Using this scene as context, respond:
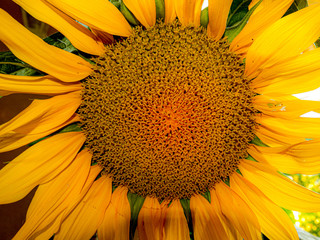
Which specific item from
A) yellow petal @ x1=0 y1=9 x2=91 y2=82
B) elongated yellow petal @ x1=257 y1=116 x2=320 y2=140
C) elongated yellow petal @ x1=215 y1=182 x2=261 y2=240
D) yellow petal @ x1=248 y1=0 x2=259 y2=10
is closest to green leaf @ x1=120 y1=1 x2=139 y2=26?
yellow petal @ x1=0 y1=9 x2=91 y2=82

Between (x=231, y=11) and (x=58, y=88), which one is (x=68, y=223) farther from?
(x=231, y=11)

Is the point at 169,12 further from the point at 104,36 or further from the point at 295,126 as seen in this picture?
the point at 295,126

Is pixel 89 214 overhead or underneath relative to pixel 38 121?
underneath

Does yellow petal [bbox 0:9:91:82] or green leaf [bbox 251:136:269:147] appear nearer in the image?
yellow petal [bbox 0:9:91:82]

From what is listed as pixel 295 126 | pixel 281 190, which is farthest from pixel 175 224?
pixel 295 126

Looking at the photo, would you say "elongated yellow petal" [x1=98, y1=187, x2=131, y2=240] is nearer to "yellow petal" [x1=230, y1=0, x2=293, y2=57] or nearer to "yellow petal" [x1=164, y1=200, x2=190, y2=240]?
"yellow petal" [x1=164, y1=200, x2=190, y2=240]

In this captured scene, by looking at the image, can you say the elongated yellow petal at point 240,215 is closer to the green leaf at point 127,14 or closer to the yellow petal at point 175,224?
the yellow petal at point 175,224
